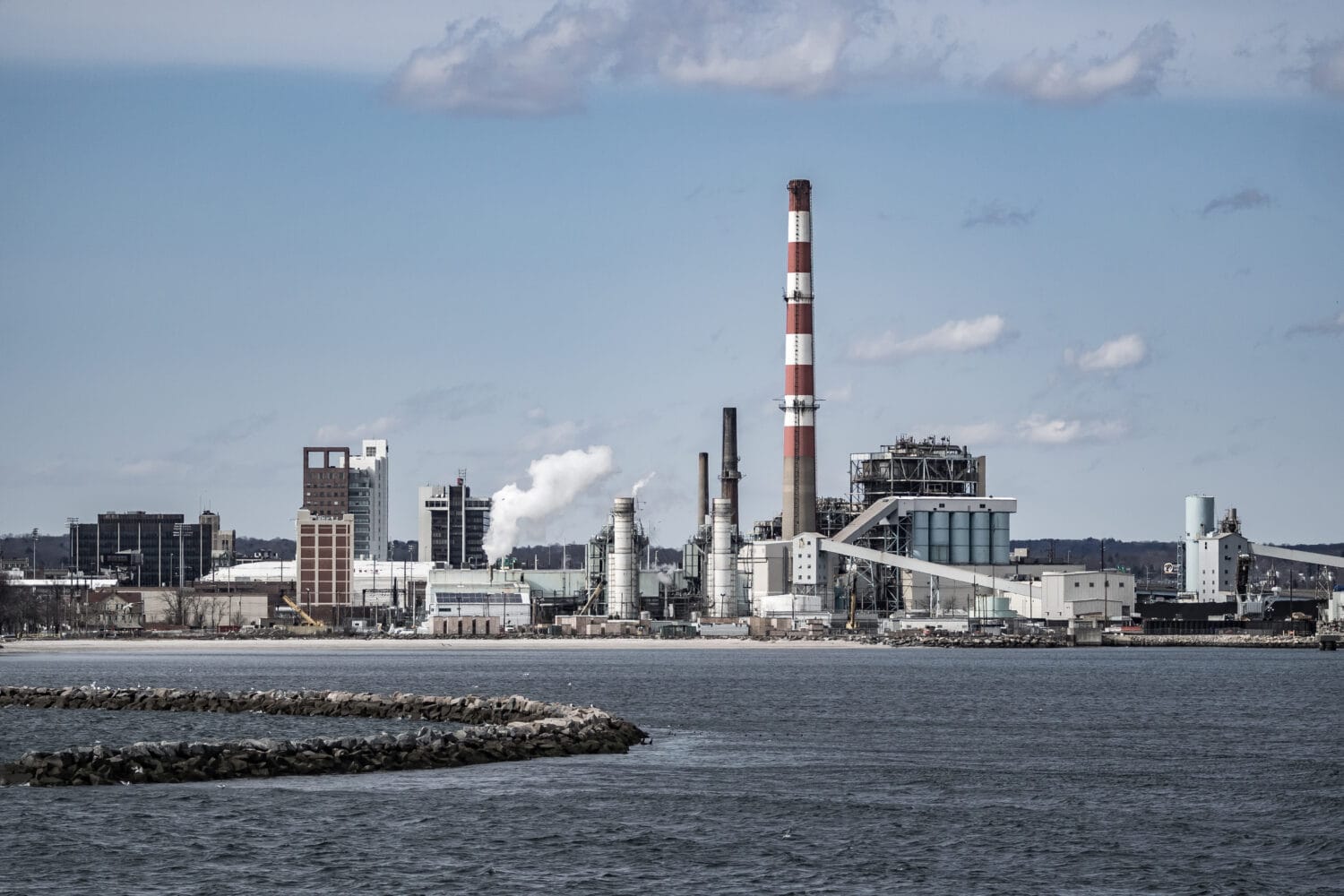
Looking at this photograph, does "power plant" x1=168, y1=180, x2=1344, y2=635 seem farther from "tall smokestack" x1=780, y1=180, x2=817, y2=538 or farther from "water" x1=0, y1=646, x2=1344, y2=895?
"water" x1=0, y1=646, x2=1344, y2=895

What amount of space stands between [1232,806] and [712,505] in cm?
11970

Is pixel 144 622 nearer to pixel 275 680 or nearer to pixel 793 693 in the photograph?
pixel 275 680

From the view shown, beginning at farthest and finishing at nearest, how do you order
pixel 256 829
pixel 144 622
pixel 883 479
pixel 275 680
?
1. pixel 144 622
2. pixel 883 479
3. pixel 275 680
4. pixel 256 829

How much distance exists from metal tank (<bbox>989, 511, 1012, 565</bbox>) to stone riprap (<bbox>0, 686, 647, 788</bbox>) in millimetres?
95898

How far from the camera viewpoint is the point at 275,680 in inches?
3590

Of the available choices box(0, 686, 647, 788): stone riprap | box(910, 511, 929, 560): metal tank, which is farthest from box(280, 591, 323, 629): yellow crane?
box(0, 686, 647, 788): stone riprap

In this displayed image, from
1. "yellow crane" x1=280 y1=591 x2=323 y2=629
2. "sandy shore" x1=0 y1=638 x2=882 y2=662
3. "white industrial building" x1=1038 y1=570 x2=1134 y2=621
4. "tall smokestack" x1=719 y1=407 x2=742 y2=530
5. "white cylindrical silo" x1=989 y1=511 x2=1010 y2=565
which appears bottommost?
"sandy shore" x1=0 y1=638 x2=882 y2=662

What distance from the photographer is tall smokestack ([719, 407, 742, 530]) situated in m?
160

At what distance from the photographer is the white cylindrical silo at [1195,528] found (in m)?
161

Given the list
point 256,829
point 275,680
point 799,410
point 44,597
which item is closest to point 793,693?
point 275,680

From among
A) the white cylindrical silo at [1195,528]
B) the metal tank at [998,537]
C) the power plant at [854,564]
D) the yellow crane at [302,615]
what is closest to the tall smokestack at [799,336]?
the power plant at [854,564]

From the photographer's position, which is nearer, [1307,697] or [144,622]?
[1307,697]

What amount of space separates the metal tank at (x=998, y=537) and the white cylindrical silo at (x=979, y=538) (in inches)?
15.4

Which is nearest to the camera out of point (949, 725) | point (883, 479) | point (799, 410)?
point (949, 725)
